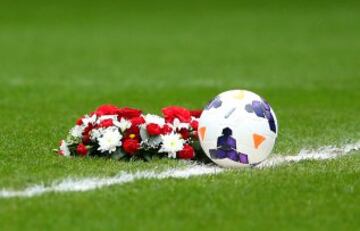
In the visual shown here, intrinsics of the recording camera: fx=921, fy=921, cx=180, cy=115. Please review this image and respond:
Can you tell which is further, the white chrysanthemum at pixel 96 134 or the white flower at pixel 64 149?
the white flower at pixel 64 149

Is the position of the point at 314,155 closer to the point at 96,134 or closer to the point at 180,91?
the point at 96,134

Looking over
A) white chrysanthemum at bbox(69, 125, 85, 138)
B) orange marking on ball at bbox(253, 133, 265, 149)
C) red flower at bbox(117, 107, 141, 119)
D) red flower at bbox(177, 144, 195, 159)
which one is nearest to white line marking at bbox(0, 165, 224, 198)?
red flower at bbox(177, 144, 195, 159)

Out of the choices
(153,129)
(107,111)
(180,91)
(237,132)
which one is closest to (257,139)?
(237,132)

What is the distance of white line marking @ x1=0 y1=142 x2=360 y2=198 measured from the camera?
7.69 metres

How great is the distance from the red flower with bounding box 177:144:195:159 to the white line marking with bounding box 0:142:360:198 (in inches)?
10.2

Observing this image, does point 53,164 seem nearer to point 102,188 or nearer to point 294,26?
point 102,188

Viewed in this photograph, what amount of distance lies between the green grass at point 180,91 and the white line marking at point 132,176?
188 mm

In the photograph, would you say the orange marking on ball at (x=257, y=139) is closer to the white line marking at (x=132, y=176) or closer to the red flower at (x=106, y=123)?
the white line marking at (x=132, y=176)

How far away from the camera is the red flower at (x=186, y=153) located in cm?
927

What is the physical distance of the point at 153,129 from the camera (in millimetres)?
9133

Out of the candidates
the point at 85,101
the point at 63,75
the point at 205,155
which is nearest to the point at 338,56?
the point at 63,75

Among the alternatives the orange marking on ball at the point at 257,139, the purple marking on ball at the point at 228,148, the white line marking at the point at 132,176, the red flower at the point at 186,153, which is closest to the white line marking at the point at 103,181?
the white line marking at the point at 132,176

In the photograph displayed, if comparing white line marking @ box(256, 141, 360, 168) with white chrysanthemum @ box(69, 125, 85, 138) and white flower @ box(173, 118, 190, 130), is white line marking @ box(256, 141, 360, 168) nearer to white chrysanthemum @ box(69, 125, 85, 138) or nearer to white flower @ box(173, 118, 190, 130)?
white flower @ box(173, 118, 190, 130)

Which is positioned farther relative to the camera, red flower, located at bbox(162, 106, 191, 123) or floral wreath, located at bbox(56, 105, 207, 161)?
red flower, located at bbox(162, 106, 191, 123)
